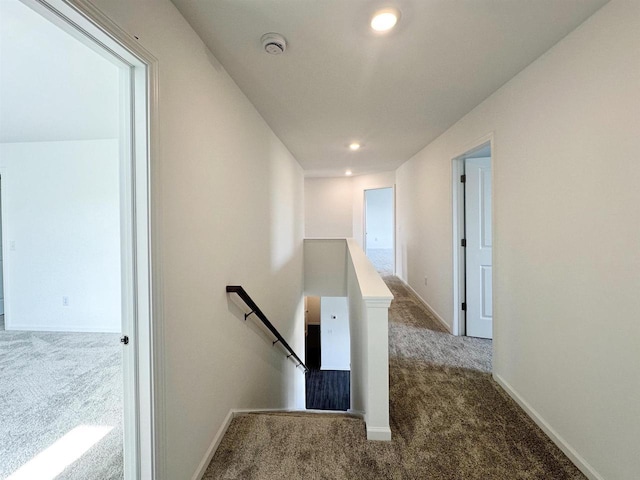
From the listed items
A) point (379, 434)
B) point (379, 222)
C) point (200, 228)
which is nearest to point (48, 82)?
point (200, 228)

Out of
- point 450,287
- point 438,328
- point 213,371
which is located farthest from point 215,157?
point 438,328

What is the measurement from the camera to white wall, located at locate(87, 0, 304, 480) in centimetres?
123

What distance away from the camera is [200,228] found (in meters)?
1.55

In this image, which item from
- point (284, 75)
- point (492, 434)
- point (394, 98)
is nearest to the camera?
point (492, 434)

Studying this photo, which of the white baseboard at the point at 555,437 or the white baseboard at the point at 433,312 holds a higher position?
the white baseboard at the point at 433,312

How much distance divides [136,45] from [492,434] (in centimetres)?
272

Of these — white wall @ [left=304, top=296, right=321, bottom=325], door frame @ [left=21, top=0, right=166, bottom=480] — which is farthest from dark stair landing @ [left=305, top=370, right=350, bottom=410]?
door frame @ [left=21, top=0, right=166, bottom=480]

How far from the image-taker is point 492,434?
68.3 inches

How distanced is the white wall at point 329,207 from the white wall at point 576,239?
16.5 ft

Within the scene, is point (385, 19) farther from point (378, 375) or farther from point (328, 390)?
point (328, 390)

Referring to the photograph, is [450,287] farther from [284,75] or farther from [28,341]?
[28,341]

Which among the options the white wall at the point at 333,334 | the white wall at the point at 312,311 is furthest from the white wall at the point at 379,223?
the white wall at the point at 333,334

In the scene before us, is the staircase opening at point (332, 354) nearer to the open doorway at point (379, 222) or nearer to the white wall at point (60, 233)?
the open doorway at point (379, 222)

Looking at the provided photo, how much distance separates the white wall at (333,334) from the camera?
770 cm
